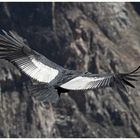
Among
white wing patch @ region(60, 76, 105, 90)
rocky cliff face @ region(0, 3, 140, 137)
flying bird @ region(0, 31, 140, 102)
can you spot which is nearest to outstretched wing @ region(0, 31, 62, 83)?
flying bird @ region(0, 31, 140, 102)

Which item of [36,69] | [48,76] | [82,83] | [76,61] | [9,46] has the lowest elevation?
[82,83]

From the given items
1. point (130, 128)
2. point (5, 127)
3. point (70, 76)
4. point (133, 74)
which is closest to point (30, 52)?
point (70, 76)

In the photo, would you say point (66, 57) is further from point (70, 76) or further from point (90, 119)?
point (70, 76)

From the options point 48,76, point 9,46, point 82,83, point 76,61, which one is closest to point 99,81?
point 82,83

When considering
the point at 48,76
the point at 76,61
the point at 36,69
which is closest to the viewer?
the point at 48,76

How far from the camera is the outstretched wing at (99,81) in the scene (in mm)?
14320

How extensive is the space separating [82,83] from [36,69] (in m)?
1.13

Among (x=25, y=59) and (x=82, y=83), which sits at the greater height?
(x=25, y=59)

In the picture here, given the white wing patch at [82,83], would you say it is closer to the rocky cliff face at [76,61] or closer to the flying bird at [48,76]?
the flying bird at [48,76]

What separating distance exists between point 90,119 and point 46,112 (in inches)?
162

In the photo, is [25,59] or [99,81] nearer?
[99,81]

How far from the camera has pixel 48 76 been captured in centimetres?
1504

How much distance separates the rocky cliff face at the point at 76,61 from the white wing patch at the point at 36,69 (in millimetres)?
48549

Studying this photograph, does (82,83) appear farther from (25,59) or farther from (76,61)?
(76,61)
